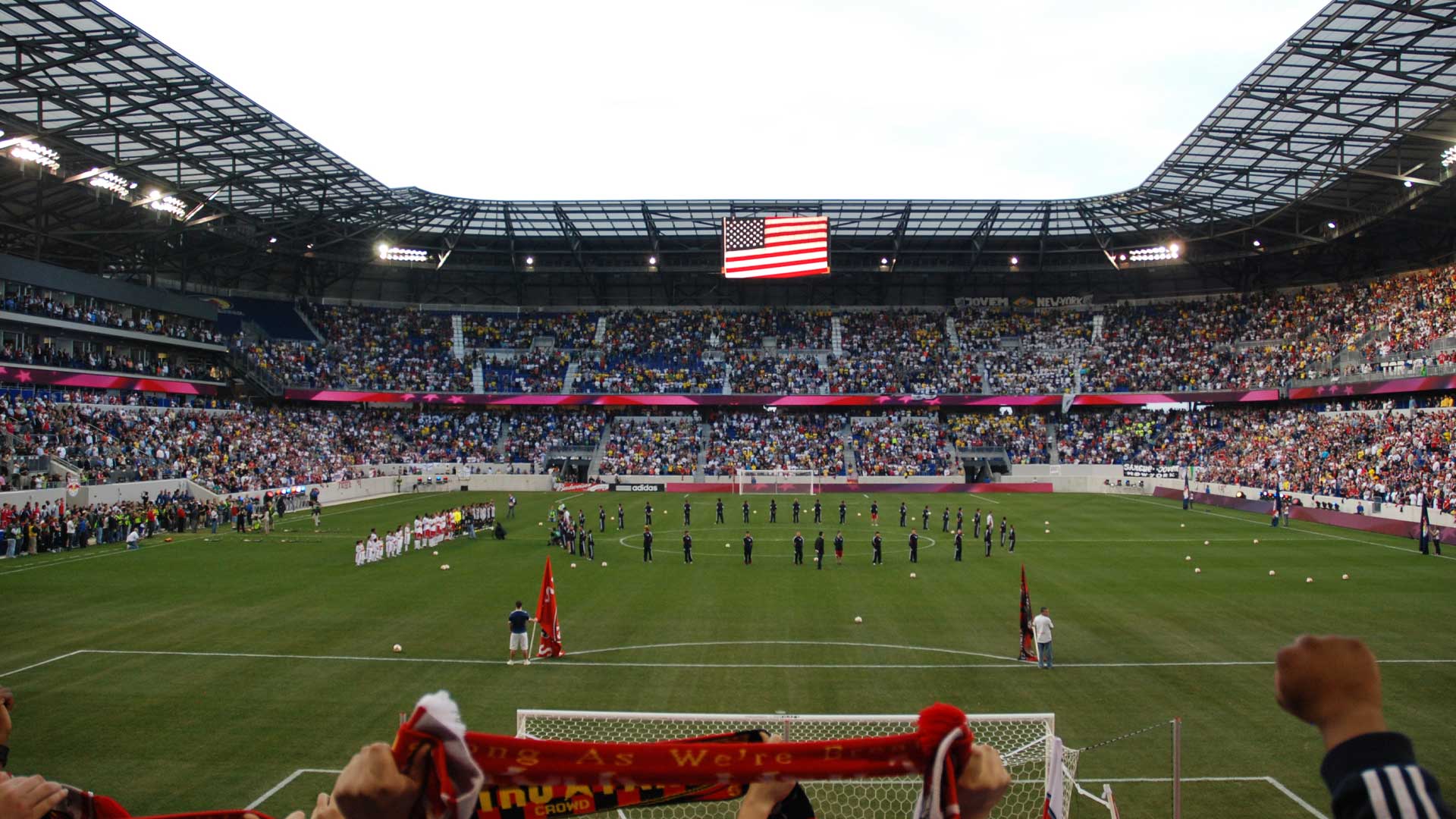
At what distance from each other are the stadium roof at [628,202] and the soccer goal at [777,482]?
61.2 feet

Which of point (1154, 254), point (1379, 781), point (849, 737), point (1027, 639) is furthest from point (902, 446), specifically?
point (1379, 781)

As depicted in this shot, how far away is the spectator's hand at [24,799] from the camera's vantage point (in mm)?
2463

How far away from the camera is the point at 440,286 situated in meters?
77.9

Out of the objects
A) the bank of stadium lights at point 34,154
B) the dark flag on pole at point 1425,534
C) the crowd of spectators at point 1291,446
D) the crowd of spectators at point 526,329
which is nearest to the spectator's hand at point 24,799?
the dark flag on pole at point 1425,534

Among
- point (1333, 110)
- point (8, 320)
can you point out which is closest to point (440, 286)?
point (8, 320)

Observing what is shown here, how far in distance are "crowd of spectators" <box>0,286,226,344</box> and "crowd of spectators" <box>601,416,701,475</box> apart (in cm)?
2867

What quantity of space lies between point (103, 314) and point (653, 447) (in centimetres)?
3567

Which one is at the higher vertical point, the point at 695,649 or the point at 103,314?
the point at 103,314

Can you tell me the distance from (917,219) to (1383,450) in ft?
107

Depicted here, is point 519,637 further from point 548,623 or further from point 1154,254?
point 1154,254

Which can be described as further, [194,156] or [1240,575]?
[194,156]

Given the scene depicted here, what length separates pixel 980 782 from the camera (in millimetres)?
2264

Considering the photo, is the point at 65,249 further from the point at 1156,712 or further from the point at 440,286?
the point at 1156,712

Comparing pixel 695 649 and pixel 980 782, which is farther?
pixel 695 649
